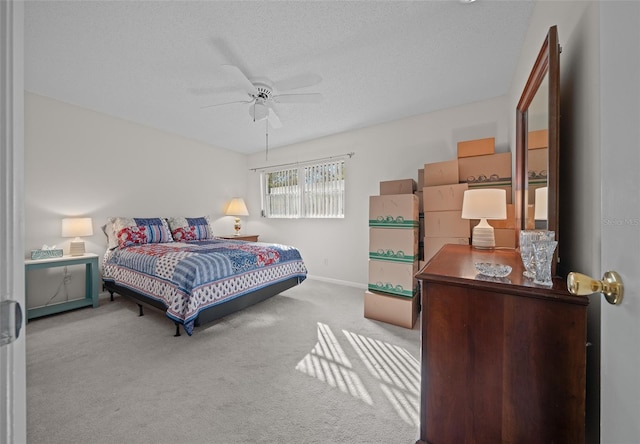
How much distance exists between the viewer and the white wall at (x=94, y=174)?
2.93m

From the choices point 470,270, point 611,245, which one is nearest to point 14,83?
point 611,245

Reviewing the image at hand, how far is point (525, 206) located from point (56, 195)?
4.84 metres

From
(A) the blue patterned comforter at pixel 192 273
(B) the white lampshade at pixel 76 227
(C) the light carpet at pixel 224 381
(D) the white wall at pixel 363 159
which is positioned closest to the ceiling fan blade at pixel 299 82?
(D) the white wall at pixel 363 159

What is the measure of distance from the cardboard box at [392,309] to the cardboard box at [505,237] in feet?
3.07

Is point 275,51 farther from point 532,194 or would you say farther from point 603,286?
point 603,286

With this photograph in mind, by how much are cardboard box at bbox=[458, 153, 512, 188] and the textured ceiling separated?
83 centimetres

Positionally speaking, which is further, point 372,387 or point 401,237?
point 401,237

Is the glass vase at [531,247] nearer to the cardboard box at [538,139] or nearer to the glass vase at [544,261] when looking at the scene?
the glass vase at [544,261]

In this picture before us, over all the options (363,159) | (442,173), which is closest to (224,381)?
(442,173)

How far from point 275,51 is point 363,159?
7.09 ft

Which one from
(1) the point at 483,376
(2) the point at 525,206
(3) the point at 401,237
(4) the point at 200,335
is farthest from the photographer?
(3) the point at 401,237

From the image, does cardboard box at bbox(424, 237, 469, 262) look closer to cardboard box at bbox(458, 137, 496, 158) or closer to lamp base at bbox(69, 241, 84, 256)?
cardboard box at bbox(458, 137, 496, 158)

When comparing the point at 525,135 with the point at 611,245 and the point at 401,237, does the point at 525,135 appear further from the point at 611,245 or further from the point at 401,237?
the point at 611,245

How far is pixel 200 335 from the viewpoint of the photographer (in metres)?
2.37
